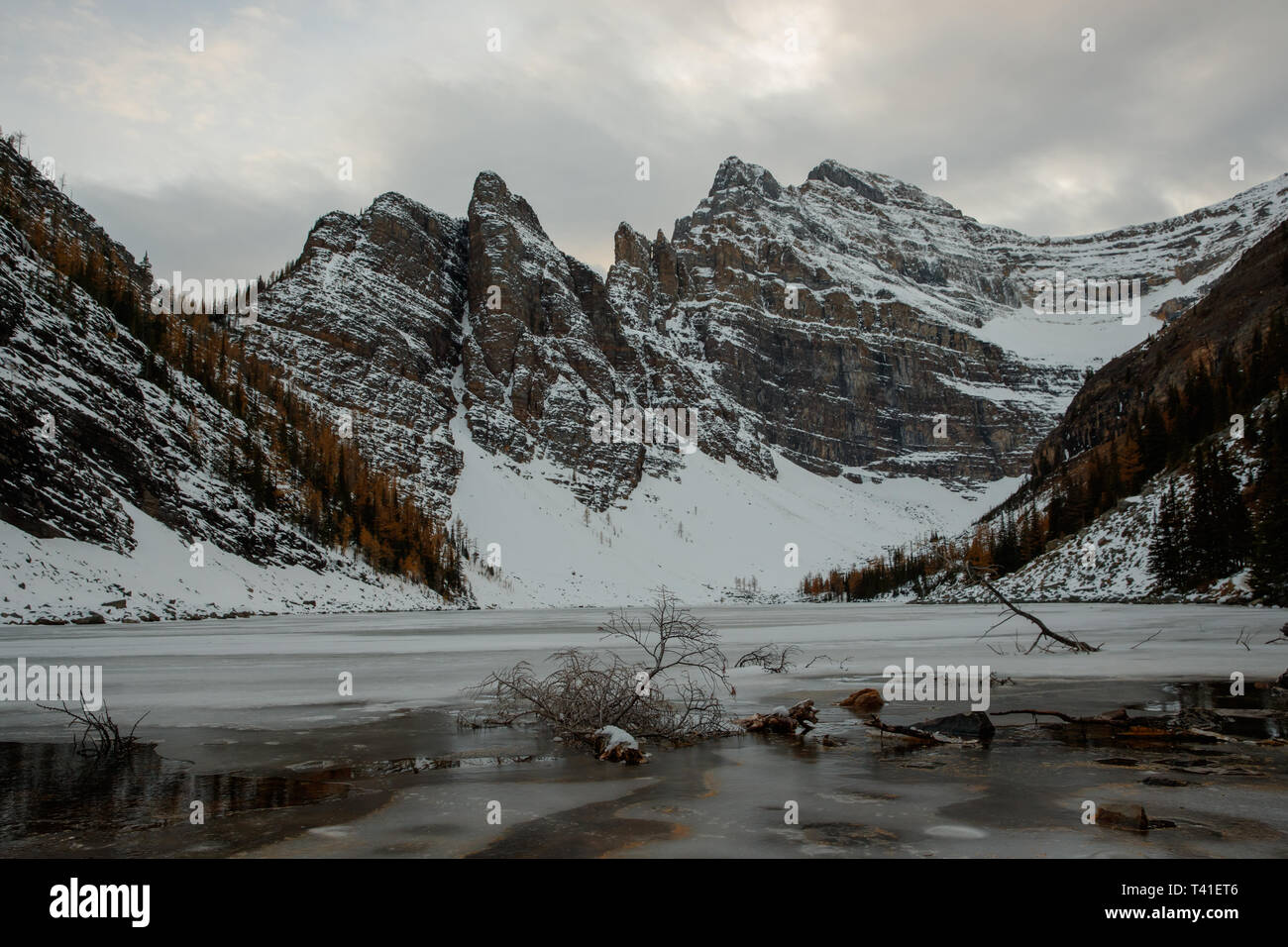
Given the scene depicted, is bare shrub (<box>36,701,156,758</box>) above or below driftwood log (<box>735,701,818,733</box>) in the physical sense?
above

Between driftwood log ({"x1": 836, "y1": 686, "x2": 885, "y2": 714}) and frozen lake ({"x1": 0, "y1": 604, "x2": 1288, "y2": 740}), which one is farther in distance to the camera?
frozen lake ({"x1": 0, "y1": 604, "x2": 1288, "y2": 740})

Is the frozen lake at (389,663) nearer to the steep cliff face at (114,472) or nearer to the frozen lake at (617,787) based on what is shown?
the frozen lake at (617,787)

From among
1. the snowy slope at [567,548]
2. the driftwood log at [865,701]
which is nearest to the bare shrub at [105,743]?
the driftwood log at [865,701]

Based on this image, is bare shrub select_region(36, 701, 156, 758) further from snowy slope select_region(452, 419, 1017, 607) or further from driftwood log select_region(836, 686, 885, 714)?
snowy slope select_region(452, 419, 1017, 607)

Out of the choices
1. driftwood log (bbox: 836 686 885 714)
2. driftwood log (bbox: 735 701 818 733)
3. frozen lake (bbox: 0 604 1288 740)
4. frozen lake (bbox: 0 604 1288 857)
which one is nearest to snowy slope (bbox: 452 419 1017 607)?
frozen lake (bbox: 0 604 1288 740)

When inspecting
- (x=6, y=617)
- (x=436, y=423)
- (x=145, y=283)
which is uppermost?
(x=145, y=283)

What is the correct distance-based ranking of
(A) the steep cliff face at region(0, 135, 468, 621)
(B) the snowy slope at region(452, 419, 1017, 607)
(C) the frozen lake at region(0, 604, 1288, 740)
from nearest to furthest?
1. (C) the frozen lake at region(0, 604, 1288, 740)
2. (A) the steep cliff face at region(0, 135, 468, 621)
3. (B) the snowy slope at region(452, 419, 1017, 607)

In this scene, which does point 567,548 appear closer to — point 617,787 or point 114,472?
point 114,472

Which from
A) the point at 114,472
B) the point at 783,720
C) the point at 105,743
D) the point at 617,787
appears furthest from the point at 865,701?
the point at 114,472

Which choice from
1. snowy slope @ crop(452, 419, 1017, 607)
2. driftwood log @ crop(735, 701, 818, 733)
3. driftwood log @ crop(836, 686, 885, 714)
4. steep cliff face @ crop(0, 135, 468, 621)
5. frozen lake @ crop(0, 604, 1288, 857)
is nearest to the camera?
frozen lake @ crop(0, 604, 1288, 857)
